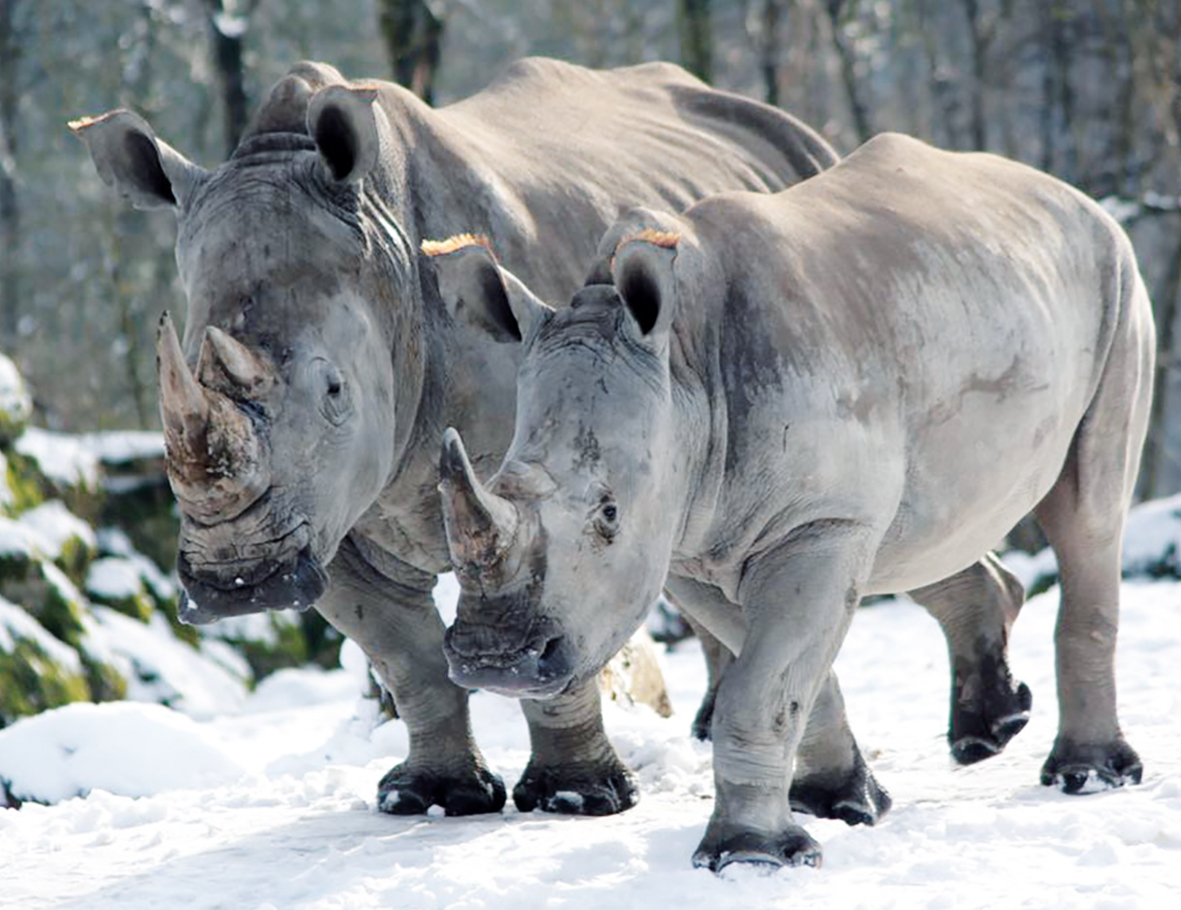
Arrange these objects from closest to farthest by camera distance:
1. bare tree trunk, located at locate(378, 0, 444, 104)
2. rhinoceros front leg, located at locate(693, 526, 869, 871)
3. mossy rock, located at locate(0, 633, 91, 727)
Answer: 1. rhinoceros front leg, located at locate(693, 526, 869, 871)
2. mossy rock, located at locate(0, 633, 91, 727)
3. bare tree trunk, located at locate(378, 0, 444, 104)

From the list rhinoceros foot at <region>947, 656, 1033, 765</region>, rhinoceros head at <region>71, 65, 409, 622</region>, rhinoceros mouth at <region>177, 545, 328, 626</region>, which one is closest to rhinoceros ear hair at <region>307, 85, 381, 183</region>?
rhinoceros head at <region>71, 65, 409, 622</region>

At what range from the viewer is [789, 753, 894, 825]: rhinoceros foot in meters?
5.91

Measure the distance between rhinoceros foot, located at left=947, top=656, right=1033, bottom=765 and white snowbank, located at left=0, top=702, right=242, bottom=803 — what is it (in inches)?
104

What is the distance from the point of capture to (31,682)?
11.1 meters

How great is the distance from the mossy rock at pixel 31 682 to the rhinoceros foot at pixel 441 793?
4764 mm

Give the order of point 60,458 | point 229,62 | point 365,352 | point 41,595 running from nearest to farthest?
point 365,352 < point 41,595 < point 60,458 < point 229,62

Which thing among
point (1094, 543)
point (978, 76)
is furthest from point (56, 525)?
point (978, 76)

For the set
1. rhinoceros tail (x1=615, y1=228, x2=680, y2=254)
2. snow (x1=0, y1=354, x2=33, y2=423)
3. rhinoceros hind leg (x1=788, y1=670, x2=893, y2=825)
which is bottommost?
snow (x1=0, y1=354, x2=33, y2=423)

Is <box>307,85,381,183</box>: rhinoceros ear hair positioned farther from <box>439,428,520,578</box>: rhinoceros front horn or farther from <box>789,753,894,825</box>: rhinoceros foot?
<box>789,753,894,825</box>: rhinoceros foot

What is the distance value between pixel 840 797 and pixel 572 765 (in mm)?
941

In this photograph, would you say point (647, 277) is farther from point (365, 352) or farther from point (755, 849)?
point (755, 849)

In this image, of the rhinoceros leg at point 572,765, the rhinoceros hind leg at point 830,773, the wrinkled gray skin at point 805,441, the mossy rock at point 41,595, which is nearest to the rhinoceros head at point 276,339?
the wrinkled gray skin at point 805,441

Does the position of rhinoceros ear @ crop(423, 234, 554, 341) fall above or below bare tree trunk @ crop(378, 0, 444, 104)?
below

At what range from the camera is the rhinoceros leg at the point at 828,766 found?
593 cm
